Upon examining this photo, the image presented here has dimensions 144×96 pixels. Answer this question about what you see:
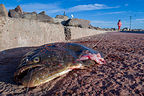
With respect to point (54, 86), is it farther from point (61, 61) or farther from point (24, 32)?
point (24, 32)

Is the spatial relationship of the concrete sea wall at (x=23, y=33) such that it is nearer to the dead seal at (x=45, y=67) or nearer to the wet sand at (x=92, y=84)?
the wet sand at (x=92, y=84)

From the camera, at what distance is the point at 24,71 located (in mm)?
1578

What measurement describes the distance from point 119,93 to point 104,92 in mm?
146

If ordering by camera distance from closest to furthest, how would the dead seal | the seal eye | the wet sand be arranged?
the wet sand < the dead seal < the seal eye

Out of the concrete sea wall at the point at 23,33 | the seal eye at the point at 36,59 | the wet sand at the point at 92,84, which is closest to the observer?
the wet sand at the point at 92,84

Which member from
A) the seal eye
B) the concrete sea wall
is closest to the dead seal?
the seal eye

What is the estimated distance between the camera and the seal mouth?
1547mm

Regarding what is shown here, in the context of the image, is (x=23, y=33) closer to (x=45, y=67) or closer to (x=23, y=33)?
(x=23, y=33)

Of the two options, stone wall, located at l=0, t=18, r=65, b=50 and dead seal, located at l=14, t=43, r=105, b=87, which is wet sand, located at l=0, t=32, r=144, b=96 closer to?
dead seal, located at l=14, t=43, r=105, b=87

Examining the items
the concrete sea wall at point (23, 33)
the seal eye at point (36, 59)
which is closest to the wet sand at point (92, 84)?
the seal eye at point (36, 59)

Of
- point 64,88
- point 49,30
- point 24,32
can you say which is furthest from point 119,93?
point 49,30

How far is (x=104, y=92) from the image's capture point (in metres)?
1.27

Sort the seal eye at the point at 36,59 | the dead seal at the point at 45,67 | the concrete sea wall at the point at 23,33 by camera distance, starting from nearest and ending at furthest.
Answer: the dead seal at the point at 45,67, the seal eye at the point at 36,59, the concrete sea wall at the point at 23,33

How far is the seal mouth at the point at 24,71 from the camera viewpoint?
1547 mm
